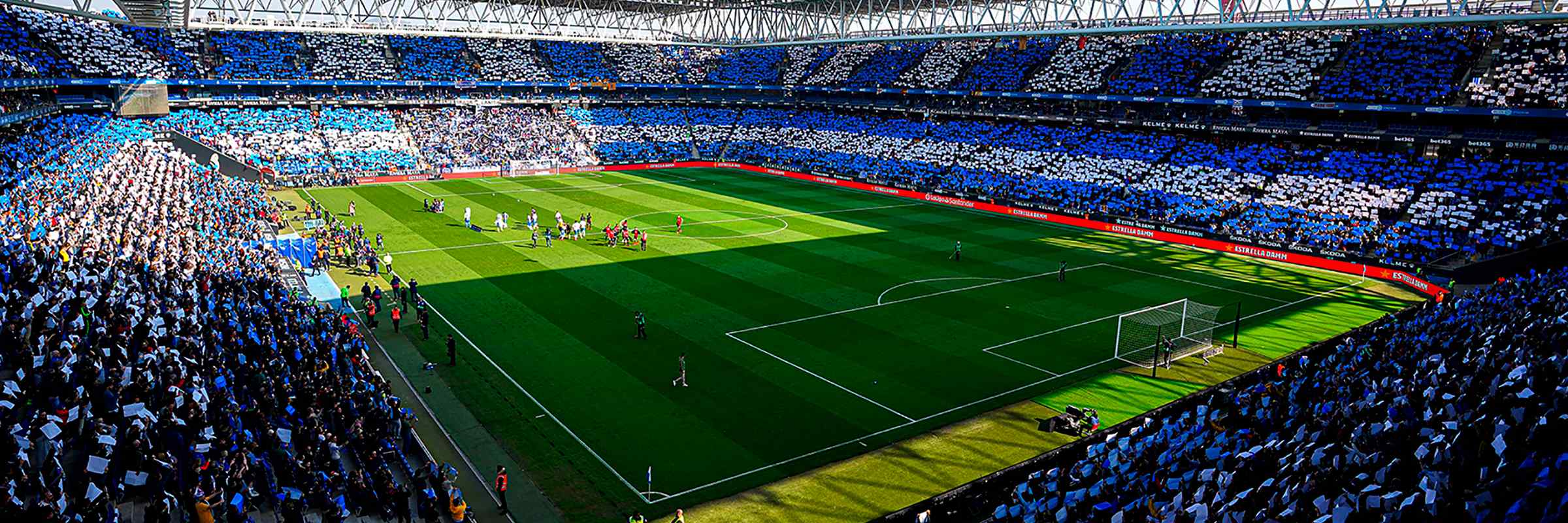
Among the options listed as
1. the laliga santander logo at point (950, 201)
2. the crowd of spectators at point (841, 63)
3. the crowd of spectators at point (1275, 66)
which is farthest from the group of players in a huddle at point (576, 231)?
the crowd of spectators at point (841, 63)

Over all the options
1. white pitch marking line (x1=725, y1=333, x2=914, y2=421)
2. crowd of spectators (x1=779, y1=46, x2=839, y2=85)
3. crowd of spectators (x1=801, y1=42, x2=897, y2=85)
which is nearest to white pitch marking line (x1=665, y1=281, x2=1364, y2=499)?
white pitch marking line (x1=725, y1=333, x2=914, y2=421)

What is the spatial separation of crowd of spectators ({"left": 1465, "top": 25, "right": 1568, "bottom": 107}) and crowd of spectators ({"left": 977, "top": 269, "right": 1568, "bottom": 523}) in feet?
101

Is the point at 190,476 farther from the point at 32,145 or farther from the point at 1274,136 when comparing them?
the point at 1274,136

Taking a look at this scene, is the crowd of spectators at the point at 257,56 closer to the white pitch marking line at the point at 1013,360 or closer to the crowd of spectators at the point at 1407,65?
the white pitch marking line at the point at 1013,360

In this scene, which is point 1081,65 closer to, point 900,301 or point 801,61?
point 801,61

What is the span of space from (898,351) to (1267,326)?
504 inches

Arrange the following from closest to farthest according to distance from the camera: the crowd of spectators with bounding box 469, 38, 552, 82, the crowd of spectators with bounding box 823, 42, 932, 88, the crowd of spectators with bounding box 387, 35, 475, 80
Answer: the crowd of spectators with bounding box 823, 42, 932, 88
the crowd of spectators with bounding box 387, 35, 475, 80
the crowd of spectators with bounding box 469, 38, 552, 82

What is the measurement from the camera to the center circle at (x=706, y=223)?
4616 cm

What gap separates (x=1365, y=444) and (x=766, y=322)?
1957 cm

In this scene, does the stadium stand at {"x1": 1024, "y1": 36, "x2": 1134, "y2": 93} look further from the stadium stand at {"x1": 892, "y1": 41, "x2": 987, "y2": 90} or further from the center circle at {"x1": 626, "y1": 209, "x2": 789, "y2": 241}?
the center circle at {"x1": 626, "y1": 209, "x2": 789, "y2": 241}

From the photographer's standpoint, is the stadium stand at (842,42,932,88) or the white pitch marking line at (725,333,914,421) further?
the stadium stand at (842,42,932,88)

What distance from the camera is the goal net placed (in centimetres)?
2662

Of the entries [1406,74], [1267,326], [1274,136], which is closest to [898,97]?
[1274,136]

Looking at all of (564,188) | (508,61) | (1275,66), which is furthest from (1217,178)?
(508,61)
